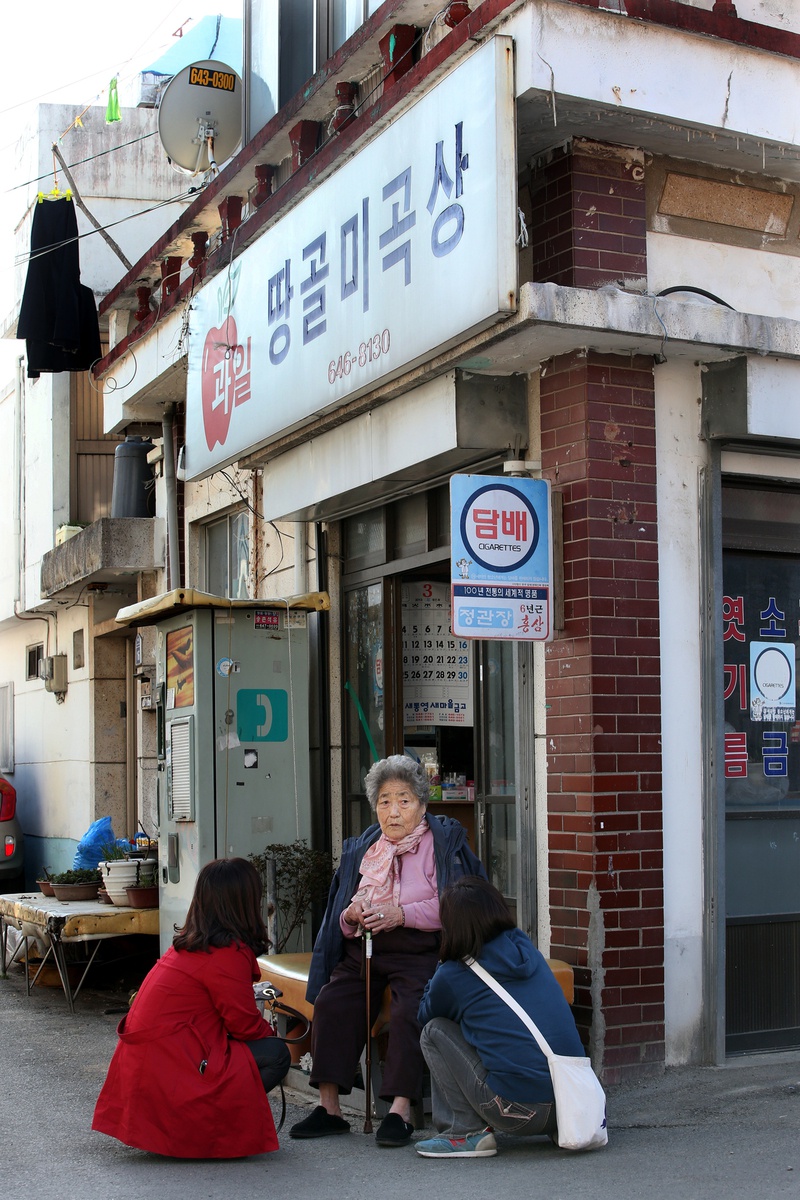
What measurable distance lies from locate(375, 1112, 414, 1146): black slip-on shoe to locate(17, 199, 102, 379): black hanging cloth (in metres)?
8.85

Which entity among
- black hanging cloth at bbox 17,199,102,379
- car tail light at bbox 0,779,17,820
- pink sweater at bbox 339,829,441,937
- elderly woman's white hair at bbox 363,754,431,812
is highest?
black hanging cloth at bbox 17,199,102,379

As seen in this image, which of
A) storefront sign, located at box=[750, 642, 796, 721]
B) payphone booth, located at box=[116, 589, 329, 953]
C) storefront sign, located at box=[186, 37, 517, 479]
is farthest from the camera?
payphone booth, located at box=[116, 589, 329, 953]

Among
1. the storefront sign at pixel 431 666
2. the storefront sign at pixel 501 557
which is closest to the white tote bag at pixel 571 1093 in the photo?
the storefront sign at pixel 501 557

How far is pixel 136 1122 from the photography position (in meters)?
5.24

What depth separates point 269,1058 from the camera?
5.51 meters

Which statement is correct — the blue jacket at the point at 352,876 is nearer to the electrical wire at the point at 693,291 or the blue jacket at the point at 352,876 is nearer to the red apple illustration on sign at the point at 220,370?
the electrical wire at the point at 693,291

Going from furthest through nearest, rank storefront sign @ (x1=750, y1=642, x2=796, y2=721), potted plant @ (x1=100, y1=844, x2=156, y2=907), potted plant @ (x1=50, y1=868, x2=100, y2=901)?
1. potted plant @ (x1=50, y1=868, x2=100, y2=901)
2. potted plant @ (x1=100, y1=844, x2=156, y2=907)
3. storefront sign @ (x1=750, y1=642, x2=796, y2=721)

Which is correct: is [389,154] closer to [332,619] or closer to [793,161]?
[793,161]

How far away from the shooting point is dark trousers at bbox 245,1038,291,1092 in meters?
5.50

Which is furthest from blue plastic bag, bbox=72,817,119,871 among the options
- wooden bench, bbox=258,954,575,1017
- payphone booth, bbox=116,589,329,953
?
wooden bench, bbox=258,954,575,1017

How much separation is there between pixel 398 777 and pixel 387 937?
0.67 meters

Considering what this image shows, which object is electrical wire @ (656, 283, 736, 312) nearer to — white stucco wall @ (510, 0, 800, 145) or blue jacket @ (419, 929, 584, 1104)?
white stucco wall @ (510, 0, 800, 145)

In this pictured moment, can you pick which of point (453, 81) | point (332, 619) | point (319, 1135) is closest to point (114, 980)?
point (332, 619)

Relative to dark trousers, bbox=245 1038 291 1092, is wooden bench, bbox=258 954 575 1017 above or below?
above
